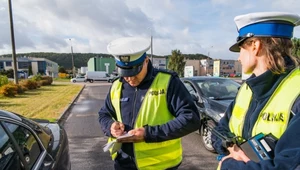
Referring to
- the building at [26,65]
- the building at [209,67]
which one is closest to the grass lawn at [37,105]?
the building at [209,67]

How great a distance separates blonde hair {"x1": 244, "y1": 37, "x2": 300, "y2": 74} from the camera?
1122mm

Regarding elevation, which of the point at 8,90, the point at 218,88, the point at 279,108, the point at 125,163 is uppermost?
the point at 279,108

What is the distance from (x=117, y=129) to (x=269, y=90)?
1.17 m

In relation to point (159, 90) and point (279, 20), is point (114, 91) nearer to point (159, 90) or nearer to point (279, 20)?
point (159, 90)

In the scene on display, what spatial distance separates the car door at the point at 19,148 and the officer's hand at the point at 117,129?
2.58 ft

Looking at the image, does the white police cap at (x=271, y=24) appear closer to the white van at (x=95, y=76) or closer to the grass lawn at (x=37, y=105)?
the grass lawn at (x=37, y=105)

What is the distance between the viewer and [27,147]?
2031 millimetres

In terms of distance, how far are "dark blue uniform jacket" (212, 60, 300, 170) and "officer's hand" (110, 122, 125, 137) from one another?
76 cm

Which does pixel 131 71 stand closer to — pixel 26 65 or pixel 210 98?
pixel 210 98

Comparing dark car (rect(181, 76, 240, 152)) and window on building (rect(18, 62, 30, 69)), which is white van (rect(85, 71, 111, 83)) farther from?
window on building (rect(18, 62, 30, 69))

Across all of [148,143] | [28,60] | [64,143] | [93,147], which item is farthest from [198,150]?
[28,60]

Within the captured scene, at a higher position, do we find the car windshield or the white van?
the car windshield

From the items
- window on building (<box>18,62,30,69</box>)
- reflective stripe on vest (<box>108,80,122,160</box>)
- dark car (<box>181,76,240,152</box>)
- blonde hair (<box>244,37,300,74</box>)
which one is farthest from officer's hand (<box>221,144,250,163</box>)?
window on building (<box>18,62,30,69</box>)

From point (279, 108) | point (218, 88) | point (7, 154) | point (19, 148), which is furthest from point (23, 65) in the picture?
point (279, 108)
